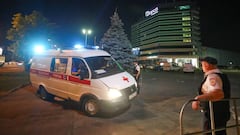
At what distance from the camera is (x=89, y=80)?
7.79 metres

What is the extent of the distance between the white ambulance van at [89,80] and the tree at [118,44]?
18.5m

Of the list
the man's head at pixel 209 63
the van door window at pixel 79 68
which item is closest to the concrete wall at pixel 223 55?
the van door window at pixel 79 68

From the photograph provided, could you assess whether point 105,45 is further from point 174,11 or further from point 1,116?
point 174,11

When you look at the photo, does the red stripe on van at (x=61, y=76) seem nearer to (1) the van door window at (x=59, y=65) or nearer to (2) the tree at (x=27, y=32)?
(1) the van door window at (x=59, y=65)

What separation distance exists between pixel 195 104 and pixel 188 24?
4610 inches

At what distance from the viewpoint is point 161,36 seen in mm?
114938

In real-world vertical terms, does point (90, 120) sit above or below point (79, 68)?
below

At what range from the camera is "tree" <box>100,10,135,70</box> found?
2858 cm

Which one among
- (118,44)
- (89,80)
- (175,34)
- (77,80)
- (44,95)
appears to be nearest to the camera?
(89,80)

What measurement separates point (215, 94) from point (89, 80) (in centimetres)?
499

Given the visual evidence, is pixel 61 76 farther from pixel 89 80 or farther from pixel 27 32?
pixel 27 32

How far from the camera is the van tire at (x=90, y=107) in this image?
7652 mm

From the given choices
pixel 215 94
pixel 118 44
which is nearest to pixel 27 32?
pixel 118 44

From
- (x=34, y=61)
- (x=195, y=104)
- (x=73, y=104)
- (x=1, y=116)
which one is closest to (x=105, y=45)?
(x=34, y=61)
